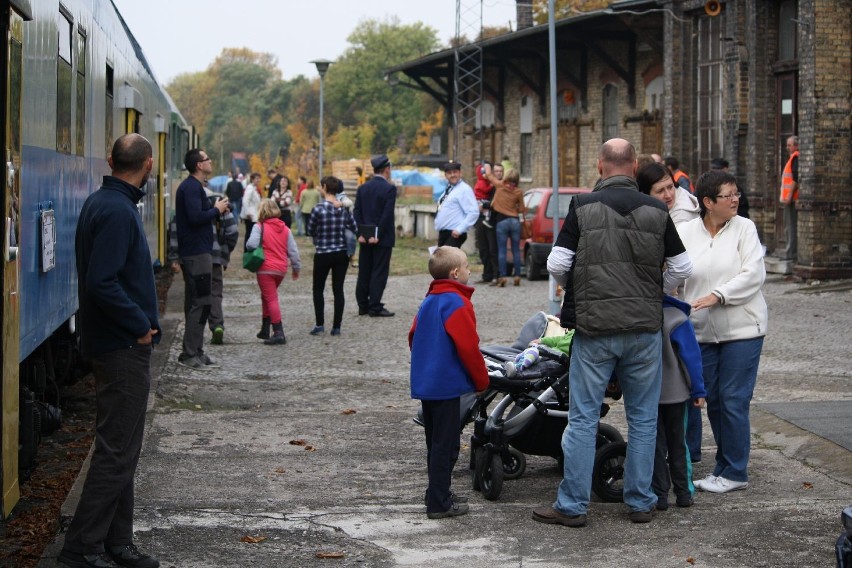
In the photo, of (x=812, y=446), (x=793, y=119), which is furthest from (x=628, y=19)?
(x=812, y=446)

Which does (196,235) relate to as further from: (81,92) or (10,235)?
(10,235)

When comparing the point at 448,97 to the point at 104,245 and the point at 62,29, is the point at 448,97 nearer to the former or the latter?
the point at 62,29

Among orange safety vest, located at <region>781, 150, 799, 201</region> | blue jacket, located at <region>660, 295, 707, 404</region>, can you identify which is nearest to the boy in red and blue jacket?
blue jacket, located at <region>660, 295, 707, 404</region>

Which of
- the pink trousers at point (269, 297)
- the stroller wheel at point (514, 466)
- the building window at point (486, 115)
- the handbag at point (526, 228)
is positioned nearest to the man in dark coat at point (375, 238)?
the pink trousers at point (269, 297)

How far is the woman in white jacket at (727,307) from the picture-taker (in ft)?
23.9

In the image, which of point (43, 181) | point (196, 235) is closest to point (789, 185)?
point (196, 235)

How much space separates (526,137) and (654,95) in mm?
8829

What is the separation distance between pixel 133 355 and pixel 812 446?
181 inches

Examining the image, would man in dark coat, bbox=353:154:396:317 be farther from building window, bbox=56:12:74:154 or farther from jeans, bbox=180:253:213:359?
building window, bbox=56:12:74:154

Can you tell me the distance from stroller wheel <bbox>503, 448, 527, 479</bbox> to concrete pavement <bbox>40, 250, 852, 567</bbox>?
0.24ft

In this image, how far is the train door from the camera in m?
6.02

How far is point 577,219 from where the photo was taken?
658 centimetres

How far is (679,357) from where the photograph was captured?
6895mm

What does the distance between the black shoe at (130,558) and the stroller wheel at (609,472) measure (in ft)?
7.99
